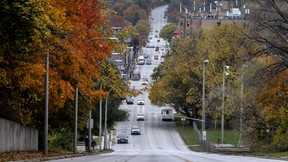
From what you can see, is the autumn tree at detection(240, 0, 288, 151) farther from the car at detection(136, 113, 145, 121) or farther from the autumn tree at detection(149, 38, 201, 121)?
the car at detection(136, 113, 145, 121)

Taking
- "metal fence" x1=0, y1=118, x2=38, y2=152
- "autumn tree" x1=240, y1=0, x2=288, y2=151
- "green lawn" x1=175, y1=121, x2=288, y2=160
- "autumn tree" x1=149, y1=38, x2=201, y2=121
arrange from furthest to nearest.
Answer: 1. "autumn tree" x1=149, y1=38, x2=201, y2=121
2. "green lawn" x1=175, y1=121, x2=288, y2=160
3. "autumn tree" x1=240, y1=0, x2=288, y2=151
4. "metal fence" x1=0, y1=118, x2=38, y2=152

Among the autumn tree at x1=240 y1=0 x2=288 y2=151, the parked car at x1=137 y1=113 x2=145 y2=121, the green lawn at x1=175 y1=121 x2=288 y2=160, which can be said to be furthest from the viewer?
the parked car at x1=137 y1=113 x2=145 y2=121

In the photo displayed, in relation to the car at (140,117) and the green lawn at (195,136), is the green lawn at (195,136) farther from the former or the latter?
the car at (140,117)

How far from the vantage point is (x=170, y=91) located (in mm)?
102062

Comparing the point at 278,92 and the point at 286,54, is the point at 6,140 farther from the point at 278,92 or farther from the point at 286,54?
the point at 278,92

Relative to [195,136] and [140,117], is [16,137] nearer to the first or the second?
[195,136]

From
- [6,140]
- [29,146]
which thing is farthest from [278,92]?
[6,140]

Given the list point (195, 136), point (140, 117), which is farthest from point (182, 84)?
point (140, 117)

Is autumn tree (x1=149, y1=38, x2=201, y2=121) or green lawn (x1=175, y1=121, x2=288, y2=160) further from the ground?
autumn tree (x1=149, y1=38, x2=201, y2=121)

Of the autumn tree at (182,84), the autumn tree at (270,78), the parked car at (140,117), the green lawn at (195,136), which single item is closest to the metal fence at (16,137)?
the autumn tree at (270,78)

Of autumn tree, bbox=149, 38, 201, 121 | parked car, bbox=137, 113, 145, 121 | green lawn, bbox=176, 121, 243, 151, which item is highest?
autumn tree, bbox=149, 38, 201, 121

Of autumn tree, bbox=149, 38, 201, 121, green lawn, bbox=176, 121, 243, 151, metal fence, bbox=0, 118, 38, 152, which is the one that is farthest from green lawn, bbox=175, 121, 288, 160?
metal fence, bbox=0, 118, 38, 152

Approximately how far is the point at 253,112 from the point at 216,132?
1453 inches

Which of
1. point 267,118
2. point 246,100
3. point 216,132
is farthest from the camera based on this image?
point 216,132
